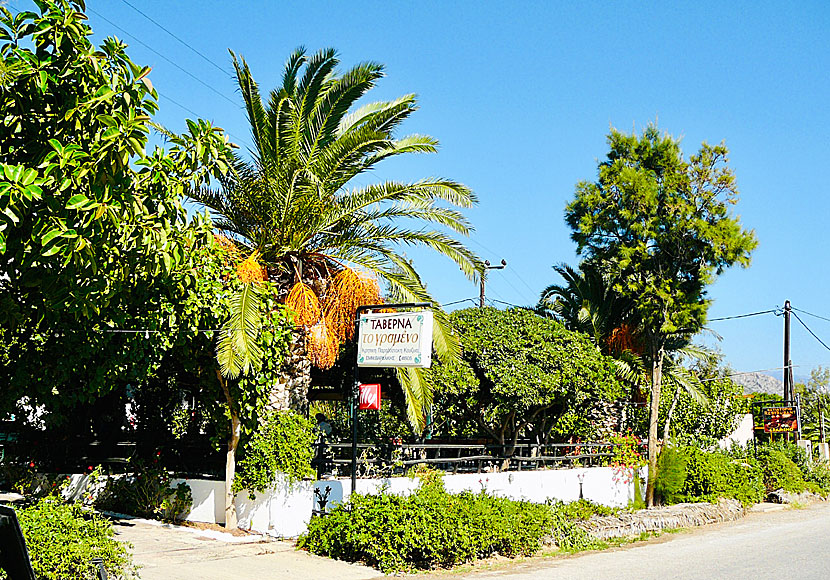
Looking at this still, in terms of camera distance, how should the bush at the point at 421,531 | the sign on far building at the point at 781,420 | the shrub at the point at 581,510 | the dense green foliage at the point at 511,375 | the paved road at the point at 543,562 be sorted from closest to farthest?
the paved road at the point at 543,562, the bush at the point at 421,531, the shrub at the point at 581,510, the dense green foliage at the point at 511,375, the sign on far building at the point at 781,420

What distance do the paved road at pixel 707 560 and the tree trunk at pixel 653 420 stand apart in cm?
385

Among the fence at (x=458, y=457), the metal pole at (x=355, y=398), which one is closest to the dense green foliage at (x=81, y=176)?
the metal pole at (x=355, y=398)

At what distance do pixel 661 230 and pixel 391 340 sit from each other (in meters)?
12.0

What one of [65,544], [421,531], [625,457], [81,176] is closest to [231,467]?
[421,531]

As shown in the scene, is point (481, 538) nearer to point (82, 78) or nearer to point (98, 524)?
point (98, 524)

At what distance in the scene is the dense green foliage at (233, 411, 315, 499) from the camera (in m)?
13.2

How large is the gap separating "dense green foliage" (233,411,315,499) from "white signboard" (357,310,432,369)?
1666mm

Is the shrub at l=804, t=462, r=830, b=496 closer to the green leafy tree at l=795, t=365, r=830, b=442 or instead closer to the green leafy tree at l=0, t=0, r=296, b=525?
the green leafy tree at l=795, t=365, r=830, b=442

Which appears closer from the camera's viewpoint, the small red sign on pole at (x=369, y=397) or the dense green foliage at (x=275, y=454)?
the dense green foliage at (x=275, y=454)

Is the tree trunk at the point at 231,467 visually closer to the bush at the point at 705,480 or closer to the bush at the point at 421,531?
the bush at the point at 421,531

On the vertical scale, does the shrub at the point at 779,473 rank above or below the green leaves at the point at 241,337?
below

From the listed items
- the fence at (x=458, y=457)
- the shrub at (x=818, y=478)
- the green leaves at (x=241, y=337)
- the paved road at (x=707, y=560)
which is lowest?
the paved road at (x=707, y=560)

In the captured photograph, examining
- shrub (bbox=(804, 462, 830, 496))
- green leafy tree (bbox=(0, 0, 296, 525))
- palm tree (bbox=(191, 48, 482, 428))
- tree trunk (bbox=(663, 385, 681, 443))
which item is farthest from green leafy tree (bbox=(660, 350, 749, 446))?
green leafy tree (bbox=(0, 0, 296, 525))

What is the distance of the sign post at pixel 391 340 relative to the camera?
12.4m
